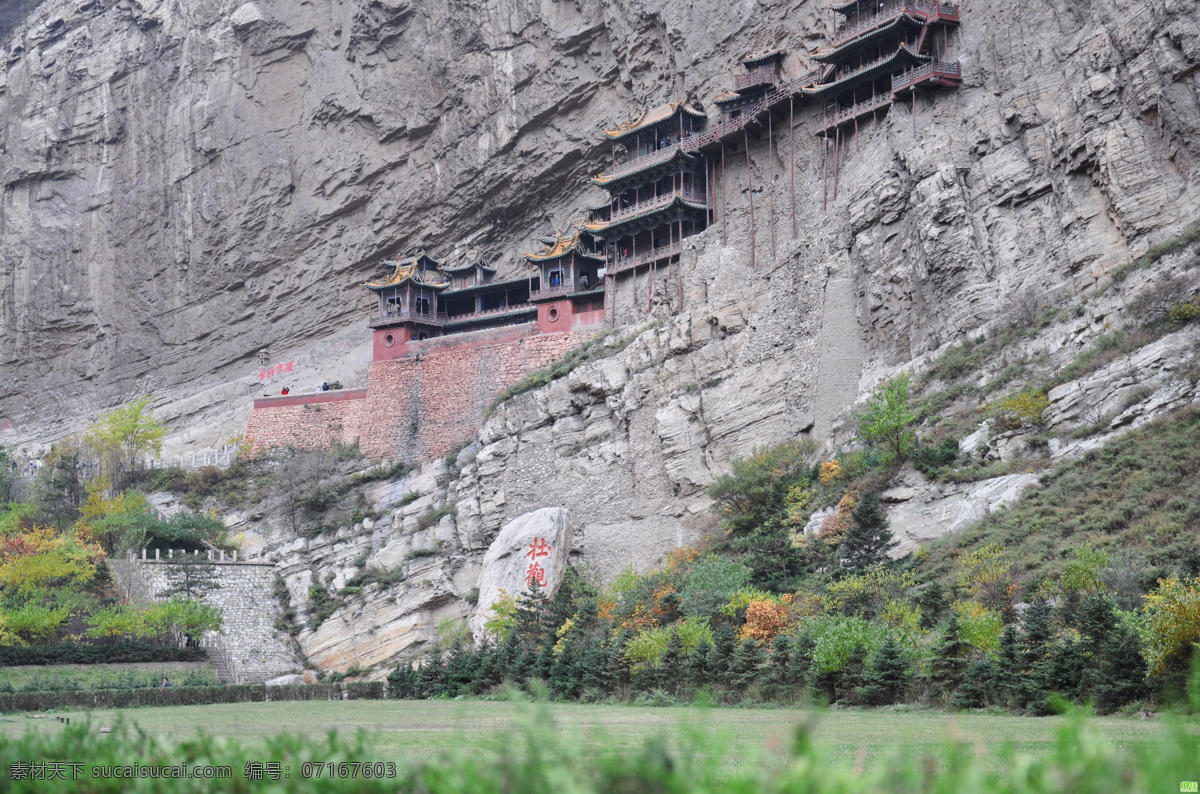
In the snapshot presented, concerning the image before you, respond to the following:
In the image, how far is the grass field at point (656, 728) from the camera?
8875 millimetres

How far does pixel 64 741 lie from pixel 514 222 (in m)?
50.3

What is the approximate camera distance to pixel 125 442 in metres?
51.2

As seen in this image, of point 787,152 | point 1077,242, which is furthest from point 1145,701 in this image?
point 787,152

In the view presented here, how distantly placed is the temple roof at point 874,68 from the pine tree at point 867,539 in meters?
16.1

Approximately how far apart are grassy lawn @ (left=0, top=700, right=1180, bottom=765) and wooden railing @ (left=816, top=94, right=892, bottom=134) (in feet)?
71.5

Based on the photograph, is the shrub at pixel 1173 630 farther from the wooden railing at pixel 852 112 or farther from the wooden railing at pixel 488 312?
the wooden railing at pixel 488 312

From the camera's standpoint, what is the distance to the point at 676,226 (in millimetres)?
41344

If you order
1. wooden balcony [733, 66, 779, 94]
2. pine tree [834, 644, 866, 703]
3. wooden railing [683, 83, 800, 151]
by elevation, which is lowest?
pine tree [834, 644, 866, 703]

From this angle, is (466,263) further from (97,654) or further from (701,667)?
(701,667)

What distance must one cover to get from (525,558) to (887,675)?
17429mm

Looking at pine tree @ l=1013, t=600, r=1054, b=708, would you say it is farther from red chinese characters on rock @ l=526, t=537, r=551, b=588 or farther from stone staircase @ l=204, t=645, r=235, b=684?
stone staircase @ l=204, t=645, r=235, b=684

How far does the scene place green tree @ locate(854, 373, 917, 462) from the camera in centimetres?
2622

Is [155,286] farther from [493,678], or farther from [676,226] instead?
[493,678]

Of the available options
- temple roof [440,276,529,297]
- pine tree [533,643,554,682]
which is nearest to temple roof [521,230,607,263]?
temple roof [440,276,529,297]
